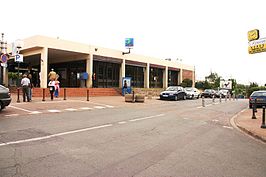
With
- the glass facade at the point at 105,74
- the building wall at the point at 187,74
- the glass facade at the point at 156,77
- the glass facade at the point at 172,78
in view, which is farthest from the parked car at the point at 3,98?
the building wall at the point at 187,74

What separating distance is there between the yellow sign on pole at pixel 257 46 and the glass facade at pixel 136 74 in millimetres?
28145

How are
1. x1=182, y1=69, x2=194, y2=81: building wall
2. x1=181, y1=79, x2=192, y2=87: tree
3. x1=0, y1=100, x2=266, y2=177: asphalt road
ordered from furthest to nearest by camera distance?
x1=182, y1=69, x2=194, y2=81: building wall → x1=181, y1=79, x2=192, y2=87: tree → x1=0, y1=100, x2=266, y2=177: asphalt road

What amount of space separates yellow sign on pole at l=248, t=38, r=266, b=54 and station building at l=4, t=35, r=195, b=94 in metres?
20.6

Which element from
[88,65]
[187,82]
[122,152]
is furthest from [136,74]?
[122,152]

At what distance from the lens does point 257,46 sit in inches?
369

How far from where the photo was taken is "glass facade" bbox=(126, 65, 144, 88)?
37969 millimetres

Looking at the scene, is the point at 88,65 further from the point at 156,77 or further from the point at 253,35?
the point at 253,35

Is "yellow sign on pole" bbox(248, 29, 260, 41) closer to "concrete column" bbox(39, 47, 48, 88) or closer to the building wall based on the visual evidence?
"concrete column" bbox(39, 47, 48, 88)

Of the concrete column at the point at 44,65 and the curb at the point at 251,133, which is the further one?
the concrete column at the point at 44,65

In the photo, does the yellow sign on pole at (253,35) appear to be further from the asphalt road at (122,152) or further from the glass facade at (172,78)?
the glass facade at (172,78)

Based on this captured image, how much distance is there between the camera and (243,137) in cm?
904

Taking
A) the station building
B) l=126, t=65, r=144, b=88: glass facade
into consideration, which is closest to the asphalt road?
the station building

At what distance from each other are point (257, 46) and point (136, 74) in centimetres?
3019

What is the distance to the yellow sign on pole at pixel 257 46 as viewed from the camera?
916cm
